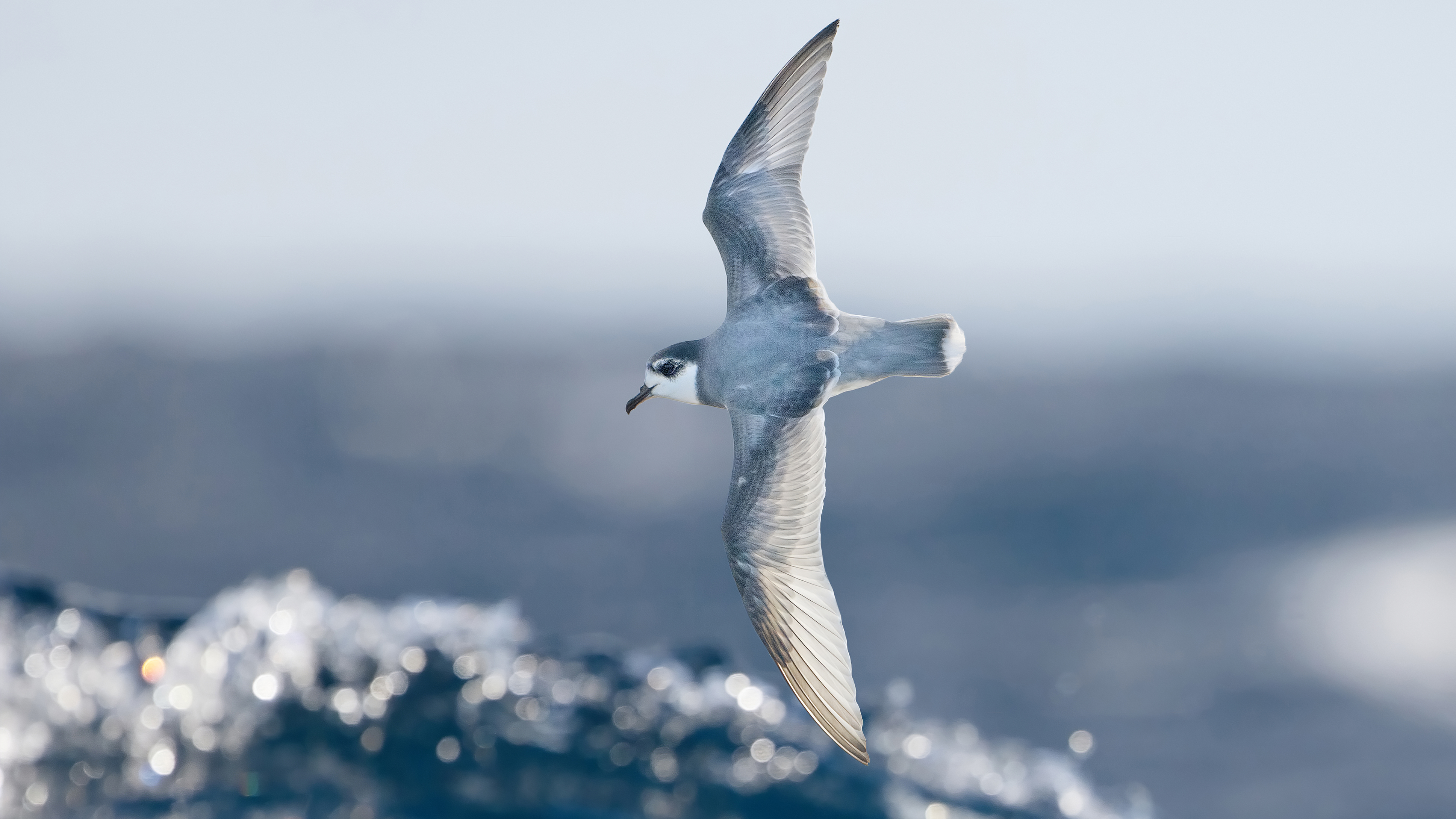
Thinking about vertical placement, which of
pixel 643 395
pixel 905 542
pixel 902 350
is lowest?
pixel 905 542

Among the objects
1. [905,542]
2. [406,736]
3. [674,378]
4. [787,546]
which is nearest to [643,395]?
[674,378]

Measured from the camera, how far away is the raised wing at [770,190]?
782 cm

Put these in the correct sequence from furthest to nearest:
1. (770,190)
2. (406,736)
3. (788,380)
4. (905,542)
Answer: (905,542)
(406,736)
(770,190)
(788,380)

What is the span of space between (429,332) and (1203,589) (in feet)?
114

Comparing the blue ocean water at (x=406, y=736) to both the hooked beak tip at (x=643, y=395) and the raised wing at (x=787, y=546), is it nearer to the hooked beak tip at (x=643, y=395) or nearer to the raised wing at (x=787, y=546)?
the raised wing at (x=787, y=546)

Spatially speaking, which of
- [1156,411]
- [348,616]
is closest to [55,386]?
[348,616]

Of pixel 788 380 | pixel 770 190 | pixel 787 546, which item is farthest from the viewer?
pixel 770 190

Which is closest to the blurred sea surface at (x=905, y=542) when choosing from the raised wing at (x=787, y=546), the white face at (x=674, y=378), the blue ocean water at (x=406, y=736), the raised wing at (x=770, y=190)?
the blue ocean water at (x=406, y=736)

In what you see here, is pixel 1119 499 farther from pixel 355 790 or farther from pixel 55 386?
pixel 55 386

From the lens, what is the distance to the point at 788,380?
23.9 ft

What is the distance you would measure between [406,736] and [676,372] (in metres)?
12.1

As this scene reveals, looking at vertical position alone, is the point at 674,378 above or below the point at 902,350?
below

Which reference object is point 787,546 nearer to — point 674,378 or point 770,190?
point 674,378

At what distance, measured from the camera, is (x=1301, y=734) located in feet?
68.5
